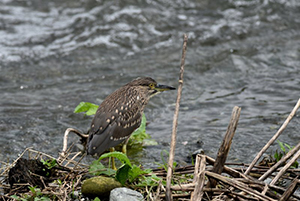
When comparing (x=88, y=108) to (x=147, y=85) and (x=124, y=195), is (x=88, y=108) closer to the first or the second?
(x=147, y=85)

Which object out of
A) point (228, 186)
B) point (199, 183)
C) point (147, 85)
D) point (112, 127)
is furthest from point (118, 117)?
point (199, 183)

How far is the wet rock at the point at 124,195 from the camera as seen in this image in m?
4.48

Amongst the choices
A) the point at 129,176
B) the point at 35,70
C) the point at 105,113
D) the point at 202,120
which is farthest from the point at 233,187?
the point at 35,70

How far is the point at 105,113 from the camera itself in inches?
245

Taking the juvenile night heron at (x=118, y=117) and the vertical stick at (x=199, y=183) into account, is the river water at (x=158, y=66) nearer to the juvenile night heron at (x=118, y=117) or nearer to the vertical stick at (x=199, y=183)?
the juvenile night heron at (x=118, y=117)

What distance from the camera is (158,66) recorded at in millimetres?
10984

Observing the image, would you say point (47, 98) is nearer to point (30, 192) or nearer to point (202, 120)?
point (202, 120)

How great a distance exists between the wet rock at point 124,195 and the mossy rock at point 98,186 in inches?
5.2

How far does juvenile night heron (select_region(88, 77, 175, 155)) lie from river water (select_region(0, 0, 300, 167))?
0.62m

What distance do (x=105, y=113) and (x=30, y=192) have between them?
5.59 feet

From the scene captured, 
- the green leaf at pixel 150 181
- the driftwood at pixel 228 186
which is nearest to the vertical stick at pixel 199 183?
the driftwood at pixel 228 186

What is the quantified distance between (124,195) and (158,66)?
6.70 m

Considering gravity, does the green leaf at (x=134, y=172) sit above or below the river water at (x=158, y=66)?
above

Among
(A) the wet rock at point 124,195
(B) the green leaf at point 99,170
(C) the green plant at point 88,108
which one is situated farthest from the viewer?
(C) the green plant at point 88,108
